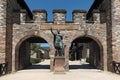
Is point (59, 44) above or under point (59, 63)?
above

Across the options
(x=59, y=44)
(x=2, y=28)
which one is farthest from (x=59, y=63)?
(x=2, y=28)

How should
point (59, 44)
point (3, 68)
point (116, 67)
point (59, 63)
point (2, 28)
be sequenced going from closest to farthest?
point (3, 68) < point (116, 67) < point (2, 28) < point (59, 63) < point (59, 44)

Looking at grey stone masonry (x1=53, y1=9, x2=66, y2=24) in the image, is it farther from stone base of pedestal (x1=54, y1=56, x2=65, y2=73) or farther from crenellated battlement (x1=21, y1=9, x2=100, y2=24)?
stone base of pedestal (x1=54, y1=56, x2=65, y2=73)

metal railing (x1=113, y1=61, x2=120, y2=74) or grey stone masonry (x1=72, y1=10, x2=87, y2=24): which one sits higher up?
grey stone masonry (x1=72, y1=10, x2=87, y2=24)

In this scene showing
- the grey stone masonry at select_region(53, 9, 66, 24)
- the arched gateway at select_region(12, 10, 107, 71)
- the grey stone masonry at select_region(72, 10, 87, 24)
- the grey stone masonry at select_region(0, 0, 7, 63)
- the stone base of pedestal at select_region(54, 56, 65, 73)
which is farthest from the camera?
the grey stone masonry at select_region(72, 10, 87, 24)

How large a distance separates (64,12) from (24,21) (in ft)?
9.88

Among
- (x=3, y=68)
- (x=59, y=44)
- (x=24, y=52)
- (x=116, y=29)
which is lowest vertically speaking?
(x=3, y=68)

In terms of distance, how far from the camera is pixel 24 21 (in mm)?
17328

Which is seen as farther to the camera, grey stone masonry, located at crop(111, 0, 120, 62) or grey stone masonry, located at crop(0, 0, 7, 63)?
grey stone masonry, located at crop(111, 0, 120, 62)

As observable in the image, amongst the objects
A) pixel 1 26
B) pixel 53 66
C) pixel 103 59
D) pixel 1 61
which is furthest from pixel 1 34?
pixel 103 59

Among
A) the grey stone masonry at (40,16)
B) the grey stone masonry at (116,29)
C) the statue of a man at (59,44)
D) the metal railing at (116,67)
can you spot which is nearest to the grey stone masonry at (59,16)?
the grey stone masonry at (40,16)

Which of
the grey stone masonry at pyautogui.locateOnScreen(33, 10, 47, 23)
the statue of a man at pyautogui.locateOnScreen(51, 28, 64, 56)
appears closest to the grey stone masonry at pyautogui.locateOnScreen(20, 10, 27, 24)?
the grey stone masonry at pyautogui.locateOnScreen(33, 10, 47, 23)

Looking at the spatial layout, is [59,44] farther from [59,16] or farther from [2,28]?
[2,28]

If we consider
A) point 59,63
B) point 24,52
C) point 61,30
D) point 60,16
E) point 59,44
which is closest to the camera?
point 59,63
